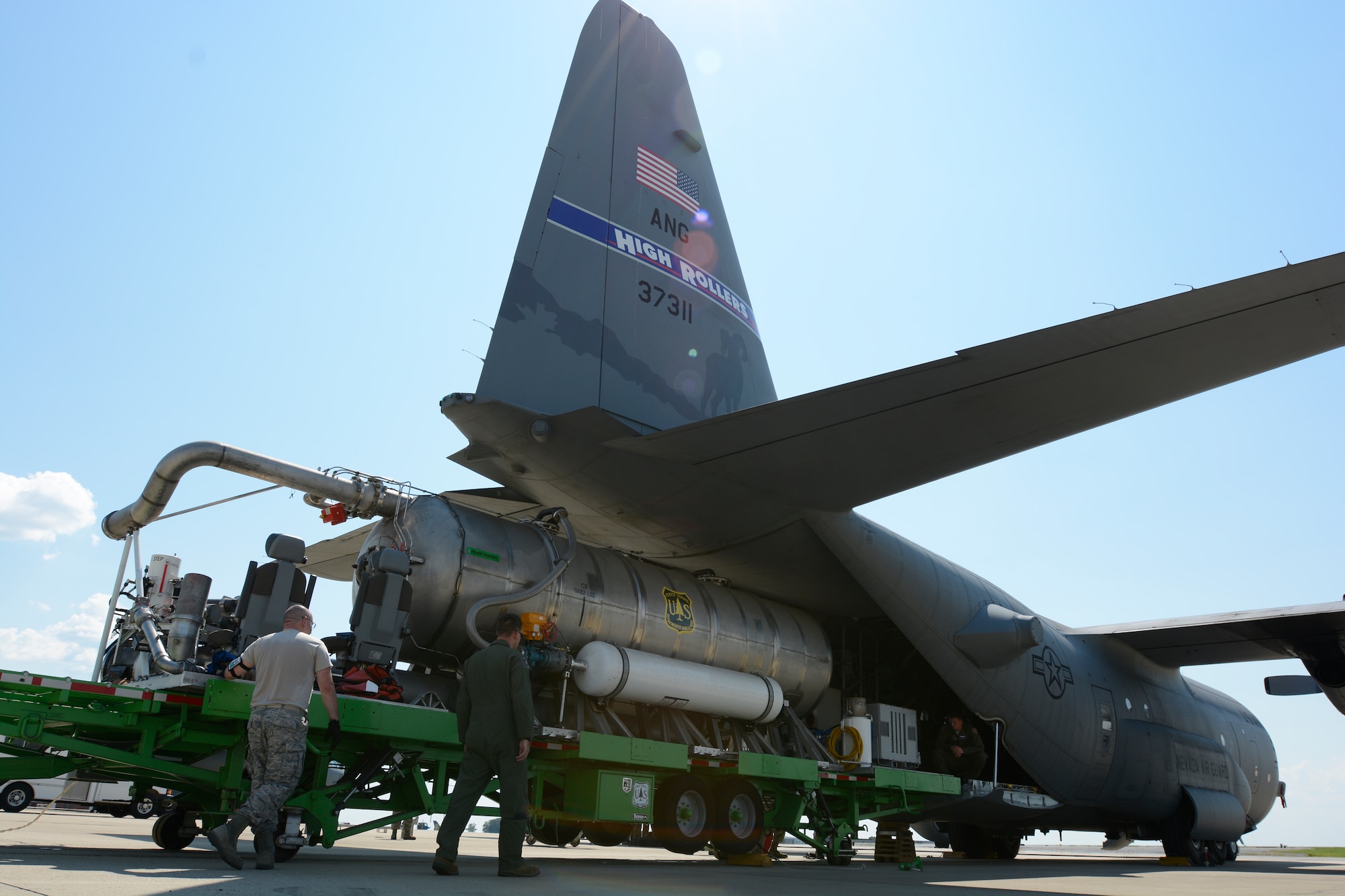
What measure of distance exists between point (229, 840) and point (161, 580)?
6.80 meters

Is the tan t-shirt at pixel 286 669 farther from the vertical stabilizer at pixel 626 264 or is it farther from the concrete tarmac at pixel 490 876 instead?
the vertical stabilizer at pixel 626 264

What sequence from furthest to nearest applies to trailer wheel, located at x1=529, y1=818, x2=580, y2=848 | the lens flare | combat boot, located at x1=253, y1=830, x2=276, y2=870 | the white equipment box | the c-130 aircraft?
1. the white equipment box
2. the lens flare
3. trailer wheel, located at x1=529, y1=818, x2=580, y2=848
4. the c-130 aircraft
5. combat boot, located at x1=253, y1=830, x2=276, y2=870

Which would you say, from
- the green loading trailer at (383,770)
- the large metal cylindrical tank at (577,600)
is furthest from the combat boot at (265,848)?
the large metal cylindrical tank at (577,600)

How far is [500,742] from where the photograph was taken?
6.41 meters

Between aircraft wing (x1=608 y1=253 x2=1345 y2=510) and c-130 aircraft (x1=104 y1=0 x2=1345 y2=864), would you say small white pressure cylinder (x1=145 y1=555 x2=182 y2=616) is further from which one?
aircraft wing (x1=608 y1=253 x2=1345 y2=510)

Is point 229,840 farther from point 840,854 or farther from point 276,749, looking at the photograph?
point 840,854

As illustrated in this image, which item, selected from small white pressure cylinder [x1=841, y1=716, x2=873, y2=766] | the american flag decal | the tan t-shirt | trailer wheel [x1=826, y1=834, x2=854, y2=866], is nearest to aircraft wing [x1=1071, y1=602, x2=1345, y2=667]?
small white pressure cylinder [x1=841, y1=716, x2=873, y2=766]

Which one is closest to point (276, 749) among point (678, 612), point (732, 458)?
point (678, 612)

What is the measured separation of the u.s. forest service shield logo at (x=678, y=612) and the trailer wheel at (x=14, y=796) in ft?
46.5

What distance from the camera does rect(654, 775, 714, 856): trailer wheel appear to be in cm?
955

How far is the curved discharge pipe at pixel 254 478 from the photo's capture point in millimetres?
8750

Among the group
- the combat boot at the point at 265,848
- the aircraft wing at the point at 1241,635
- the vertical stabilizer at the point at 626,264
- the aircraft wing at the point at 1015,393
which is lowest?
the combat boot at the point at 265,848

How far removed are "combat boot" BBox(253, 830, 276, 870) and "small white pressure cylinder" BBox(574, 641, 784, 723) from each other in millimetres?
3624

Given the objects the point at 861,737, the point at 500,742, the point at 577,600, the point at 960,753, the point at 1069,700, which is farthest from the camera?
the point at 1069,700
